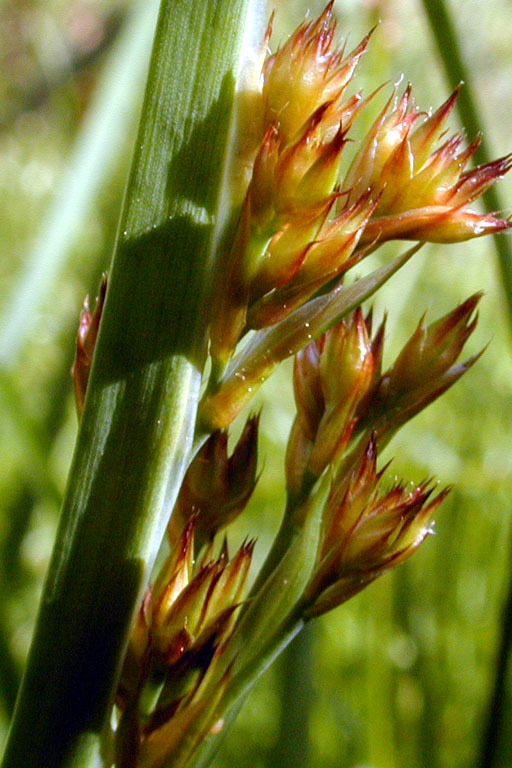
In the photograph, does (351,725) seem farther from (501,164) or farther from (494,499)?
(501,164)

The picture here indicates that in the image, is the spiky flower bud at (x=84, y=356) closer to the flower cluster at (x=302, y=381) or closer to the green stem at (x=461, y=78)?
the flower cluster at (x=302, y=381)

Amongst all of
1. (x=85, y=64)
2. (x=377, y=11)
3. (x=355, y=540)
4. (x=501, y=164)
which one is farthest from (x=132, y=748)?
(x=85, y=64)

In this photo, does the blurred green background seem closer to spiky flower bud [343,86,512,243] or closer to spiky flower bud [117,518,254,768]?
spiky flower bud [343,86,512,243]

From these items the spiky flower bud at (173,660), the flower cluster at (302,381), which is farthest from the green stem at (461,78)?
the spiky flower bud at (173,660)

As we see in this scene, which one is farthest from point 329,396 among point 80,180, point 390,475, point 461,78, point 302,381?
point 390,475

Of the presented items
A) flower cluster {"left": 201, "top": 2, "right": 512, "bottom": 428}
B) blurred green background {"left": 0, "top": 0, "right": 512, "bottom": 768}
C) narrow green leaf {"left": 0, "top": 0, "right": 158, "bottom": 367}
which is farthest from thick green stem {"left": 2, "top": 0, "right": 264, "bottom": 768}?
narrow green leaf {"left": 0, "top": 0, "right": 158, "bottom": 367}

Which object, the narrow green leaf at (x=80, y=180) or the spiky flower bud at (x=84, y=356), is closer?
the spiky flower bud at (x=84, y=356)
